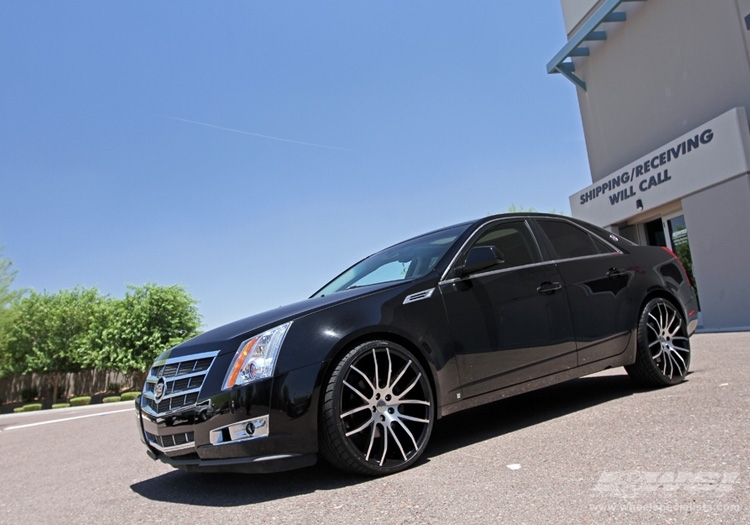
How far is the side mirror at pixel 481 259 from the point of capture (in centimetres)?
397

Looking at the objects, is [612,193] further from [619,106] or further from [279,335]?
[279,335]

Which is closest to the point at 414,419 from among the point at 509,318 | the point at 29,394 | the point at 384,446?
the point at 384,446

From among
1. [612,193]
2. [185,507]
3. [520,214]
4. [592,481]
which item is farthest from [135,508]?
[612,193]

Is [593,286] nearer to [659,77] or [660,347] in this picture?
[660,347]

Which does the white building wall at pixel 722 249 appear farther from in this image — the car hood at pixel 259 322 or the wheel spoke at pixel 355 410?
the wheel spoke at pixel 355 410

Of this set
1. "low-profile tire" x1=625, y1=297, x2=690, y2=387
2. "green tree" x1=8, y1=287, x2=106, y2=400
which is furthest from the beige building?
"green tree" x1=8, y1=287, x2=106, y2=400

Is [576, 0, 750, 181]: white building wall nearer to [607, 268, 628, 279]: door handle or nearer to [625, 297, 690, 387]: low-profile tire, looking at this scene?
[625, 297, 690, 387]: low-profile tire

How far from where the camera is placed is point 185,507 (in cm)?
330

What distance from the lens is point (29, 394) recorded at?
45.5 m

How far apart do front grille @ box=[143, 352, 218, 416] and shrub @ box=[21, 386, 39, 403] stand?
49674mm

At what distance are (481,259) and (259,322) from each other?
5.09ft

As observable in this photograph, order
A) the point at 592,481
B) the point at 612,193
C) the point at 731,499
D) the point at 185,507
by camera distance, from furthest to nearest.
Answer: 1. the point at 612,193
2. the point at 185,507
3. the point at 592,481
4. the point at 731,499

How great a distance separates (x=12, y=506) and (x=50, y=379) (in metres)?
47.9

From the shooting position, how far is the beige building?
13.3 metres
